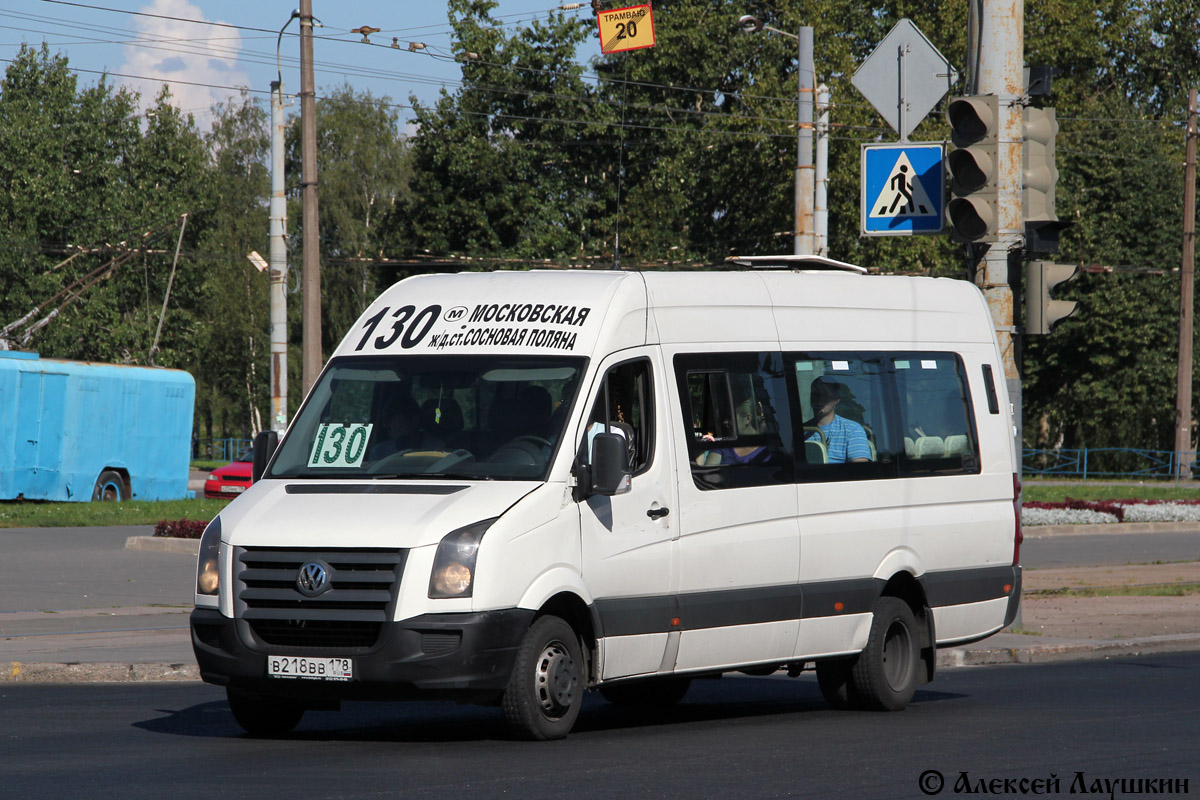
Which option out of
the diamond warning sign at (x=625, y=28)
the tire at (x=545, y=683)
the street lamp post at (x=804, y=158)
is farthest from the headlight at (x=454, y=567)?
the diamond warning sign at (x=625, y=28)

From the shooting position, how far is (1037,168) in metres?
13.5

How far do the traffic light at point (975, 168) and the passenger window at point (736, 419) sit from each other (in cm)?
343

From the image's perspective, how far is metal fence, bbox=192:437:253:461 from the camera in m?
67.2

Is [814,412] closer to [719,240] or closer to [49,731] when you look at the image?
[49,731]

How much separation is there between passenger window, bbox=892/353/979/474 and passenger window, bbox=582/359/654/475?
7.45ft

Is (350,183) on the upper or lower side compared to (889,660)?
upper

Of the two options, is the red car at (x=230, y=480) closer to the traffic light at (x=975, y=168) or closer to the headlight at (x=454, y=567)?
the traffic light at (x=975, y=168)

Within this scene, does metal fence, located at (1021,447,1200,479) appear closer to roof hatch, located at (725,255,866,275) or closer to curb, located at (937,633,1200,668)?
curb, located at (937,633,1200,668)

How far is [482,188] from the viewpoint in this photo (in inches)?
2288

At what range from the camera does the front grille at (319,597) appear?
809cm

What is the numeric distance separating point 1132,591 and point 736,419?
10220 millimetres

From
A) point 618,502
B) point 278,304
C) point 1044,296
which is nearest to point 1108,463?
point 278,304

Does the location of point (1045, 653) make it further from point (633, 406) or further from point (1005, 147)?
point (633, 406)

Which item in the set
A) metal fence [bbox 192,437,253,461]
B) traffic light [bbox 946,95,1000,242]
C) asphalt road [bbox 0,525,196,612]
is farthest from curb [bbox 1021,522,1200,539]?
metal fence [bbox 192,437,253,461]
